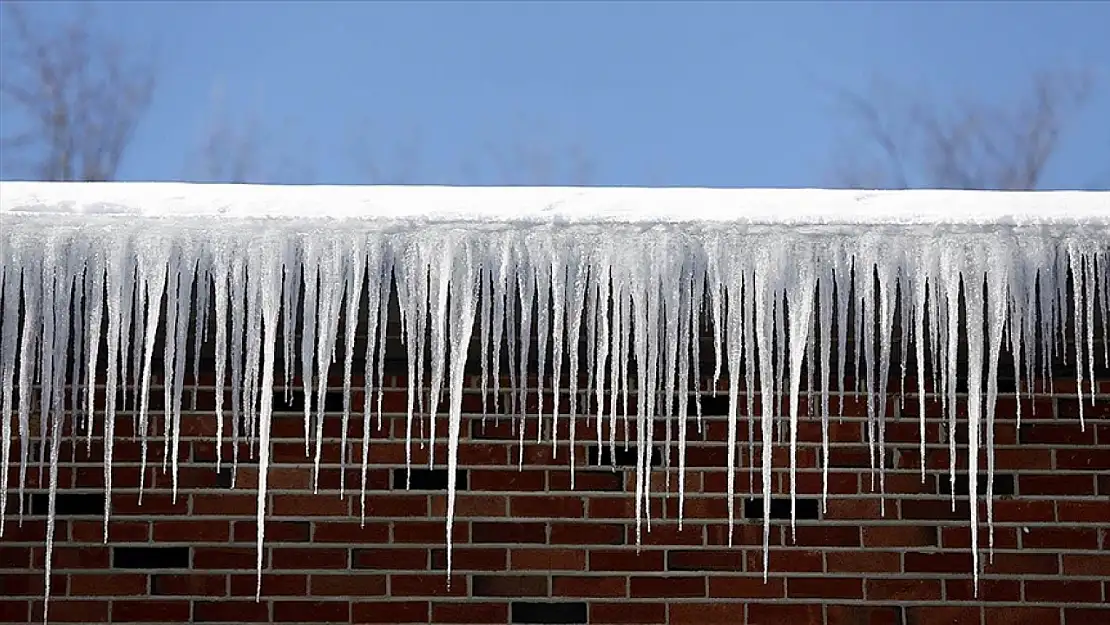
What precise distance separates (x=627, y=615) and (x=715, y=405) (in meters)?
0.65

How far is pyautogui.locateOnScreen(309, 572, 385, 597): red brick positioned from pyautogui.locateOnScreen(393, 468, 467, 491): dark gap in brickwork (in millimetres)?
268

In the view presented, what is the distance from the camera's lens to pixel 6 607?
3326 millimetres

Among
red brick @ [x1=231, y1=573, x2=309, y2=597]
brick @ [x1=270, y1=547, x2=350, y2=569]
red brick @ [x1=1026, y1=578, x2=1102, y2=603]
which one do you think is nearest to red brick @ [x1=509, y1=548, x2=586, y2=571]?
brick @ [x1=270, y1=547, x2=350, y2=569]

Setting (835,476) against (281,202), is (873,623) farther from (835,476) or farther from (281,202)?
(281,202)

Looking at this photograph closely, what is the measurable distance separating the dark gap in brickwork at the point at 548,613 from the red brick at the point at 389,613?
0.26 metres

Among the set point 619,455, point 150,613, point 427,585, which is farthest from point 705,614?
point 150,613

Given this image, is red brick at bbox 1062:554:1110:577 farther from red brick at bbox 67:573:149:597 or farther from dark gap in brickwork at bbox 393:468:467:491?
red brick at bbox 67:573:149:597

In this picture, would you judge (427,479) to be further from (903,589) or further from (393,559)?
(903,589)

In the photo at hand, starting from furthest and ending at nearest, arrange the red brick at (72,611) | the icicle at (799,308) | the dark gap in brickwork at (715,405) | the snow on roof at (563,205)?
the dark gap in brickwork at (715,405) < the red brick at (72,611) < the icicle at (799,308) < the snow on roof at (563,205)

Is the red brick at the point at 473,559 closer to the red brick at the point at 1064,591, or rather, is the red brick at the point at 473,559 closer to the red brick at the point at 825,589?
the red brick at the point at 825,589

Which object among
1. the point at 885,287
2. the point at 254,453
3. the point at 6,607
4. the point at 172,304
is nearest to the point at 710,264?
the point at 885,287

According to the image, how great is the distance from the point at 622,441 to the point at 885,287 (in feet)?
3.28

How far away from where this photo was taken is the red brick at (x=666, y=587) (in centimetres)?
335

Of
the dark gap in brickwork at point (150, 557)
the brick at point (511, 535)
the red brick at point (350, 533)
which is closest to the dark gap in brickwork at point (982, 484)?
the brick at point (511, 535)
